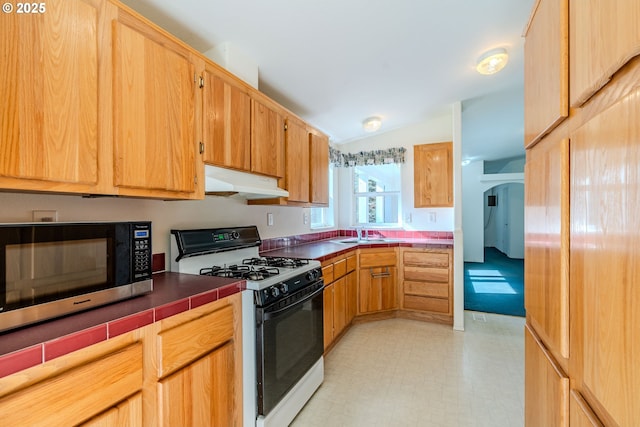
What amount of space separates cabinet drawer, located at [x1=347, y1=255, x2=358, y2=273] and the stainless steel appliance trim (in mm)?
2112

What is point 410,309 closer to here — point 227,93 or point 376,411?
point 376,411

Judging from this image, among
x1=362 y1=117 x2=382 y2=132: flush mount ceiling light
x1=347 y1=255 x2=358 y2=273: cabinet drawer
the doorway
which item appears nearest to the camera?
x1=347 y1=255 x2=358 y2=273: cabinet drawer

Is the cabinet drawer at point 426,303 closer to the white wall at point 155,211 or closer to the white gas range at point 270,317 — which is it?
the white gas range at point 270,317

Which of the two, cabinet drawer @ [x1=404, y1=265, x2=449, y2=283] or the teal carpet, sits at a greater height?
cabinet drawer @ [x1=404, y1=265, x2=449, y2=283]

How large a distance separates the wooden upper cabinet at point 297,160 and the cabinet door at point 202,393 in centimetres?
144

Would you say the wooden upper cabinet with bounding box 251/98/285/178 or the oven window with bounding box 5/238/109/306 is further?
the wooden upper cabinet with bounding box 251/98/285/178

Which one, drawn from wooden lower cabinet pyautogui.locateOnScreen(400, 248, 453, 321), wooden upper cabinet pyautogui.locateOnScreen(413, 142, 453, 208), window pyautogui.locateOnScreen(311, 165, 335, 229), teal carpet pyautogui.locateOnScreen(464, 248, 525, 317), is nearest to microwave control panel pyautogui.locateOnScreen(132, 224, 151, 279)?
window pyautogui.locateOnScreen(311, 165, 335, 229)

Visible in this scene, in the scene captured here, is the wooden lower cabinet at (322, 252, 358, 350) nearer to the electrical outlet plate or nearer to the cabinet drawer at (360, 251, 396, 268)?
the cabinet drawer at (360, 251, 396, 268)

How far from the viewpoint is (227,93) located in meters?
1.73

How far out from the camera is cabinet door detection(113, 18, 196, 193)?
1169 millimetres

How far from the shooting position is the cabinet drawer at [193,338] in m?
1.07

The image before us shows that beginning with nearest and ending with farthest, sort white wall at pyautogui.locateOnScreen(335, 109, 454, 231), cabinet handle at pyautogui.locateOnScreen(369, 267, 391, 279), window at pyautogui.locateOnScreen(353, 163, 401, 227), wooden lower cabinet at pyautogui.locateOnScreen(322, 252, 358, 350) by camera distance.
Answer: wooden lower cabinet at pyautogui.locateOnScreen(322, 252, 358, 350) < cabinet handle at pyautogui.locateOnScreen(369, 267, 391, 279) < white wall at pyautogui.locateOnScreen(335, 109, 454, 231) < window at pyautogui.locateOnScreen(353, 163, 401, 227)

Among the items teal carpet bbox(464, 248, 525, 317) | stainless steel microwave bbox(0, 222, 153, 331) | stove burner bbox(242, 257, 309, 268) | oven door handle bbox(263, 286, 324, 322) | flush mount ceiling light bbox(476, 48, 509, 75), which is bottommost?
teal carpet bbox(464, 248, 525, 317)

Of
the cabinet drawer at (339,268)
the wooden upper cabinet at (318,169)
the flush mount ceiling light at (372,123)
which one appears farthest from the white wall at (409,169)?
the cabinet drawer at (339,268)
